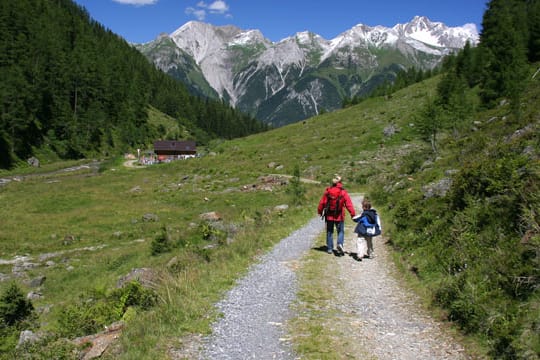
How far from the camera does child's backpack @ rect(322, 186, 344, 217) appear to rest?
14.3 m

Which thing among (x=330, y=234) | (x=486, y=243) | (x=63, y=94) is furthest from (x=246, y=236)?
(x=63, y=94)

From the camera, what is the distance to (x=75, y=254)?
77.0 feet

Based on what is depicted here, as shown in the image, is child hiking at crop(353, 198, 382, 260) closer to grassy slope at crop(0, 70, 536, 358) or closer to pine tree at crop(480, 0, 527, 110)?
grassy slope at crop(0, 70, 536, 358)

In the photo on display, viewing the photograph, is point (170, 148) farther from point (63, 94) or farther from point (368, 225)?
point (368, 225)

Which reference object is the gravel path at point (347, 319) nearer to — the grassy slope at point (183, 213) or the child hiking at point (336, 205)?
the grassy slope at point (183, 213)

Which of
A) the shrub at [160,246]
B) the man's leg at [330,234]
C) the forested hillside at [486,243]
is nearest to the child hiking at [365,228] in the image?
the man's leg at [330,234]

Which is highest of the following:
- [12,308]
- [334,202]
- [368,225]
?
[334,202]

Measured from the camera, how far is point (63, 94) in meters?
102

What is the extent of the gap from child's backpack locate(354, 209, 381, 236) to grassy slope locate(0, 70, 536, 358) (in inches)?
167

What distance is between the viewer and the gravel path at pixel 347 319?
23.1ft

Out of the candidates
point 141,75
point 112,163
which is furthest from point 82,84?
point 141,75

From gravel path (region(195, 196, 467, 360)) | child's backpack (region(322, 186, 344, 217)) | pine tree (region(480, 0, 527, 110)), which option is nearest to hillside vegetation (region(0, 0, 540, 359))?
pine tree (region(480, 0, 527, 110))

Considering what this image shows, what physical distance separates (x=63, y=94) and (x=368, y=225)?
109759mm

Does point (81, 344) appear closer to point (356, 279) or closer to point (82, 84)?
point (356, 279)
